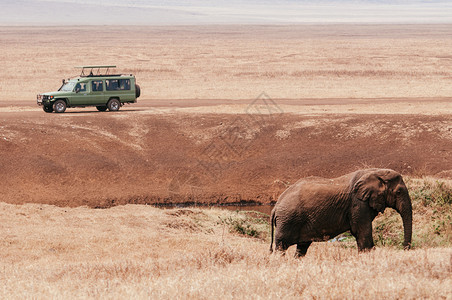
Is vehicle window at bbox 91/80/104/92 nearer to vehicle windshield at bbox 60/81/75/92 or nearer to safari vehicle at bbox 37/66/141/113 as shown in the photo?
safari vehicle at bbox 37/66/141/113

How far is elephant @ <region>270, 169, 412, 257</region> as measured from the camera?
38.9 ft

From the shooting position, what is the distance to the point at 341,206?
12.0m

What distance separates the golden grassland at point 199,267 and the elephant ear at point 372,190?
89 centimetres

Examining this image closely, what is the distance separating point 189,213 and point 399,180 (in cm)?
965

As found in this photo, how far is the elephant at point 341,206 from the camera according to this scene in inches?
467

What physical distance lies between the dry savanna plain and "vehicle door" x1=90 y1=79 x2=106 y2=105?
253 centimetres

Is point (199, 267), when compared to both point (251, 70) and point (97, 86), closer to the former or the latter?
point (97, 86)

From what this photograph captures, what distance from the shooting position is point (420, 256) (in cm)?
967

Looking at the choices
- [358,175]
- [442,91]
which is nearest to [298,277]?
[358,175]

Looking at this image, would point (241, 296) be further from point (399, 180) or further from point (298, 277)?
point (399, 180)

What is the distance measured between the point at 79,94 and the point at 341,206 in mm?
24955

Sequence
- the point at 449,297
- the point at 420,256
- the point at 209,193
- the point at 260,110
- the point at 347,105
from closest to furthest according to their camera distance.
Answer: the point at 449,297, the point at 420,256, the point at 209,193, the point at 260,110, the point at 347,105

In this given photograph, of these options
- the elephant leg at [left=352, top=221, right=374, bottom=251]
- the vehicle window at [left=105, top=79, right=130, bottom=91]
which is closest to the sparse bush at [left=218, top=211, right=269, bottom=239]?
the elephant leg at [left=352, top=221, right=374, bottom=251]

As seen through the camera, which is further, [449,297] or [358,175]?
[358,175]
